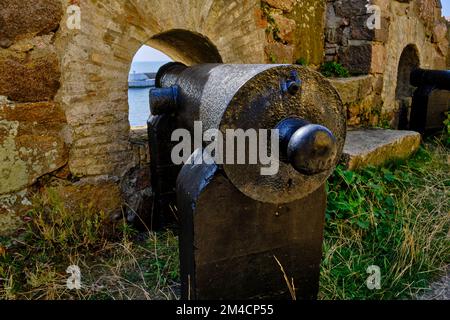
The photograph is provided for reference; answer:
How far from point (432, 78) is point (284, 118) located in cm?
409

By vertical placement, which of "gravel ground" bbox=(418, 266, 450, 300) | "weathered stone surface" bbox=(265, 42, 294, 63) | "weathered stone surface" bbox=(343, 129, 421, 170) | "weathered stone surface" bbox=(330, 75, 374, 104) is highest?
"weathered stone surface" bbox=(265, 42, 294, 63)

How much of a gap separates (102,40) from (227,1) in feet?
3.38

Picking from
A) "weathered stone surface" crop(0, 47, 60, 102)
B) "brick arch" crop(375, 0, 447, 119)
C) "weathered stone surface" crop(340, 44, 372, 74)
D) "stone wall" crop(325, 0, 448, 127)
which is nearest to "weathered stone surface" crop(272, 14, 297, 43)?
"stone wall" crop(325, 0, 448, 127)

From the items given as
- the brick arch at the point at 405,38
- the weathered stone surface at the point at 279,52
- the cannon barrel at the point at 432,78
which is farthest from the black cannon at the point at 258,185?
the cannon barrel at the point at 432,78

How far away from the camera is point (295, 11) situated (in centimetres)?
338

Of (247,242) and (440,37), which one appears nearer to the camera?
(247,242)

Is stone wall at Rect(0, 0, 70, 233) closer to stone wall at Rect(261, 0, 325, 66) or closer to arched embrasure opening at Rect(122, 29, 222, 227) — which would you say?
arched embrasure opening at Rect(122, 29, 222, 227)

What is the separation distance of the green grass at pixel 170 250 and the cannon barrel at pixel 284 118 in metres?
0.78

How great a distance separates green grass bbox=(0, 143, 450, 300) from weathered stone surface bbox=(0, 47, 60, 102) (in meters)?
0.56

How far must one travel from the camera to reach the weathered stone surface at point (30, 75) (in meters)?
1.94

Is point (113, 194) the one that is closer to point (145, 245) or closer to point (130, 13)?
point (145, 245)

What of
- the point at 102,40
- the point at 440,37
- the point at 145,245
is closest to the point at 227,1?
the point at 102,40

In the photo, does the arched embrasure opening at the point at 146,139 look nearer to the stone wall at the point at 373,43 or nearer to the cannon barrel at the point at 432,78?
the stone wall at the point at 373,43

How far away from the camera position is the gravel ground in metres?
1.83
